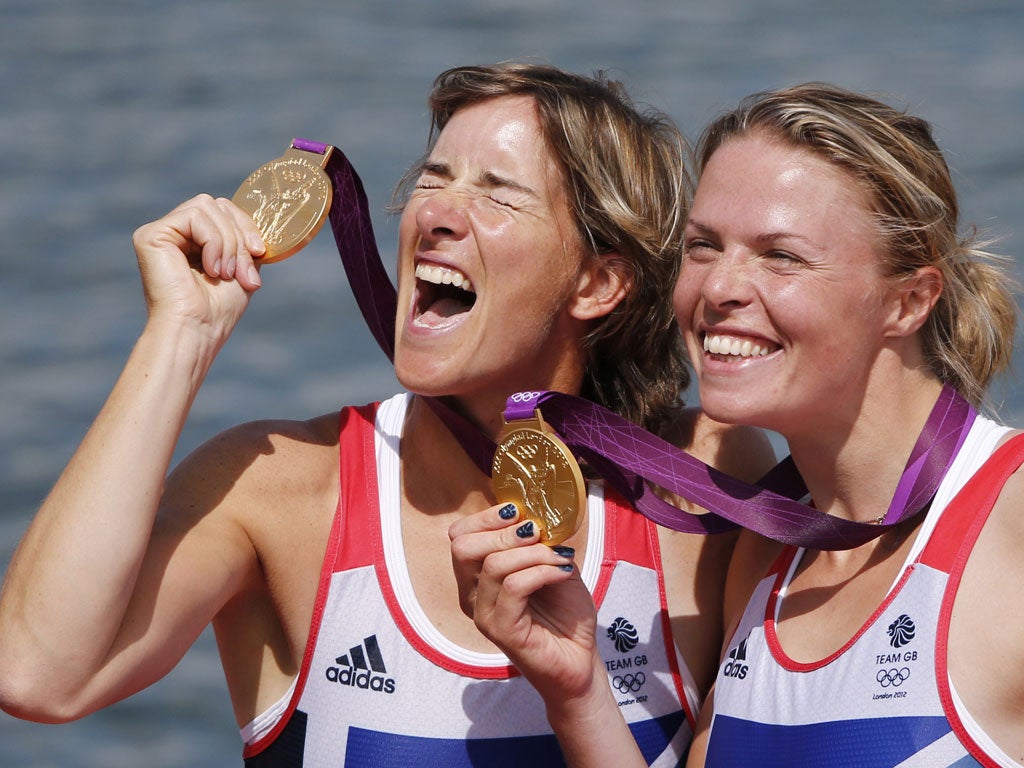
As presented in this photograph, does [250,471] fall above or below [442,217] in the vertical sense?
below

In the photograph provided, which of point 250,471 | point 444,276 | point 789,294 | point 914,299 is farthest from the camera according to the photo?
point 444,276

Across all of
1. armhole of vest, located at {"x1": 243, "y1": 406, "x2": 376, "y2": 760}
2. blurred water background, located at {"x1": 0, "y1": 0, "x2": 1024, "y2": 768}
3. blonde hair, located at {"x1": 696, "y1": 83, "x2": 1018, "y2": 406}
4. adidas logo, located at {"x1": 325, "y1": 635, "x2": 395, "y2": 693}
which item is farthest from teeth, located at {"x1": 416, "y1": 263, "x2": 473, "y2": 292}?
blurred water background, located at {"x1": 0, "y1": 0, "x2": 1024, "y2": 768}

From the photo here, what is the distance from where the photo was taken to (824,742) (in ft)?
10.1

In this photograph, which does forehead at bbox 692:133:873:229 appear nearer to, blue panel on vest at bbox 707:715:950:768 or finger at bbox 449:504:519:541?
finger at bbox 449:504:519:541

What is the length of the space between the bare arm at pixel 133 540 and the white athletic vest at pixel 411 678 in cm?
26

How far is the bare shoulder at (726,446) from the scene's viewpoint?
378 centimetres

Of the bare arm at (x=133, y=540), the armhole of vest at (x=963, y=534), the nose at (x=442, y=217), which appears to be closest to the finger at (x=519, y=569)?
the bare arm at (x=133, y=540)

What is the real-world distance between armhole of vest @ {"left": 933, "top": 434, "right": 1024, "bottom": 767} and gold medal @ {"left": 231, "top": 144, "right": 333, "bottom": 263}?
1419mm

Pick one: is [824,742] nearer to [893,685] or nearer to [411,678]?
[893,685]

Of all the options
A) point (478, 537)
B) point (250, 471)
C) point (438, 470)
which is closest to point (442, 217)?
point (438, 470)

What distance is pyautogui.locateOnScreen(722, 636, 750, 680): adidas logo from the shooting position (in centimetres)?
331

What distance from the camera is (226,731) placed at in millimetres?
7441

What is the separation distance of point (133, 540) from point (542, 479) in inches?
30.6

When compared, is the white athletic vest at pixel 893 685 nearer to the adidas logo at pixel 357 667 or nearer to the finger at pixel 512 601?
the finger at pixel 512 601
